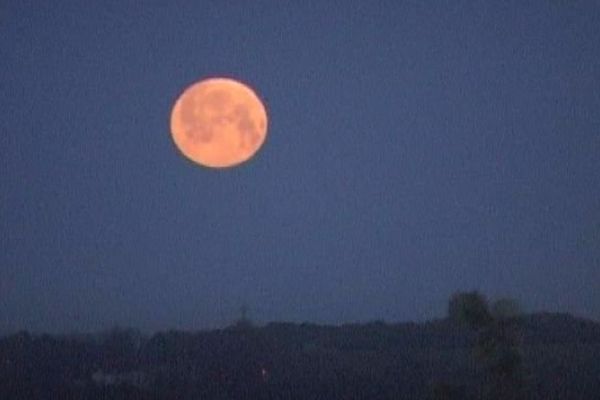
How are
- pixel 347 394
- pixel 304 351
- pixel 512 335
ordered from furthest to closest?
1. pixel 304 351
2. pixel 347 394
3. pixel 512 335

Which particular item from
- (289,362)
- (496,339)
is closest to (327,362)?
(289,362)

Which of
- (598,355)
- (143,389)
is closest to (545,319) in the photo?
(598,355)

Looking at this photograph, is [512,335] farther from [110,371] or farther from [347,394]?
[110,371]

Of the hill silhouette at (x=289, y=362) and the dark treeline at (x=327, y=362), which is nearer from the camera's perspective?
the dark treeline at (x=327, y=362)

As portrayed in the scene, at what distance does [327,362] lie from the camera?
287 ft

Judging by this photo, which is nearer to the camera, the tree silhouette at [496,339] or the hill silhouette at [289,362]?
the tree silhouette at [496,339]

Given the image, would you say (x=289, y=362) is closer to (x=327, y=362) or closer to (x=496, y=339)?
(x=327, y=362)

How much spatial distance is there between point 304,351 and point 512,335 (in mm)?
60407

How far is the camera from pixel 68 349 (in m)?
101

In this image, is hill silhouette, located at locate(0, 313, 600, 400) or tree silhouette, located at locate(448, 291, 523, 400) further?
hill silhouette, located at locate(0, 313, 600, 400)

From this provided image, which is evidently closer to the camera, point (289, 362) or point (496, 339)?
point (496, 339)

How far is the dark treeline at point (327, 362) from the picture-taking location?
126ft

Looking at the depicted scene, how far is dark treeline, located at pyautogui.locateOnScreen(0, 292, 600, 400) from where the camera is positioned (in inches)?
1511

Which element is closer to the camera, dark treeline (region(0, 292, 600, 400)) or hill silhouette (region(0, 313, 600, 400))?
dark treeline (region(0, 292, 600, 400))
